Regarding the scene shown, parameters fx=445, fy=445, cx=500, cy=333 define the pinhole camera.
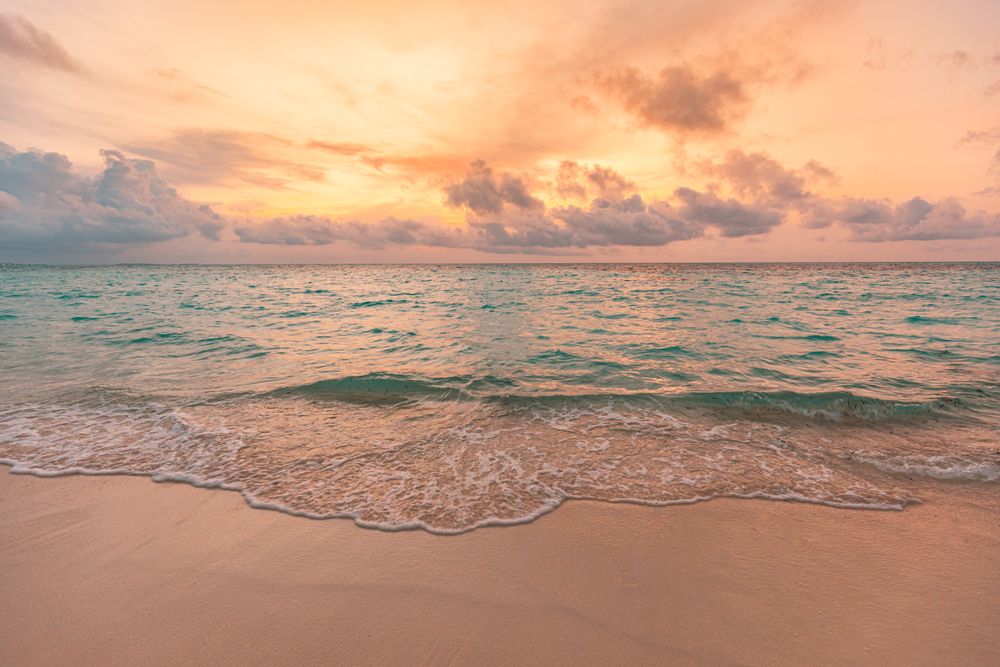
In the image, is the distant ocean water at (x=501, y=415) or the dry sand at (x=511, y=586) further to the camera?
the distant ocean water at (x=501, y=415)

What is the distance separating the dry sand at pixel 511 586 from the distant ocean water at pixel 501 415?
541 mm

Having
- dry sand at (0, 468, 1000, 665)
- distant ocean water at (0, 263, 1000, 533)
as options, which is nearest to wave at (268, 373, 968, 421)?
distant ocean water at (0, 263, 1000, 533)

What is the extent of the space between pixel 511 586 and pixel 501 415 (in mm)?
4720

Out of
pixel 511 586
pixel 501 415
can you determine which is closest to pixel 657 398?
pixel 501 415

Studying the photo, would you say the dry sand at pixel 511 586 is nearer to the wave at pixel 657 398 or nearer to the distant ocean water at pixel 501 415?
the distant ocean water at pixel 501 415

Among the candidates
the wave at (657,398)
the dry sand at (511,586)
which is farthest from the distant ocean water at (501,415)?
the dry sand at (511,586)

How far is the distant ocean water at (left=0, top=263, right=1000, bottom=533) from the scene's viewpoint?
219 inches

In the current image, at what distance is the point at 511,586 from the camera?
3672 mm

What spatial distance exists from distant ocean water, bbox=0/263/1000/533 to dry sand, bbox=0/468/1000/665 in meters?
0.54

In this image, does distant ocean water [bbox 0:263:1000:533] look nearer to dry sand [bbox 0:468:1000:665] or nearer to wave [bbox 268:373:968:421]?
wave [bbox 268:373:968:421]

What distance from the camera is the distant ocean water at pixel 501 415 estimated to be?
555cm

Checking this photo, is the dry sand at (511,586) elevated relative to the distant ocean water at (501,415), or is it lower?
elevated

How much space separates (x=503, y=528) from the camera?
15.2 feet

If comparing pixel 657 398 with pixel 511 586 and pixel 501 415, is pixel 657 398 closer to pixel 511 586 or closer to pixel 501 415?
pixel 501 415
